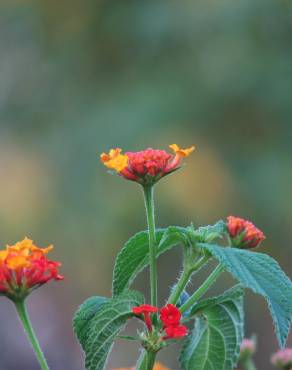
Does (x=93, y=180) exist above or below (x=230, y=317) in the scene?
above

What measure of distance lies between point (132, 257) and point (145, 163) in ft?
0.25

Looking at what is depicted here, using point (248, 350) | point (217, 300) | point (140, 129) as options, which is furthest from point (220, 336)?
point (140, 129)

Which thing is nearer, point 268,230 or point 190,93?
point 268,230

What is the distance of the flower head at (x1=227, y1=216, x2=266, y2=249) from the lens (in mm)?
827

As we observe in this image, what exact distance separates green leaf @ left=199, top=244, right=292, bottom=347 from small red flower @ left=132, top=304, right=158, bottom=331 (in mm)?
56

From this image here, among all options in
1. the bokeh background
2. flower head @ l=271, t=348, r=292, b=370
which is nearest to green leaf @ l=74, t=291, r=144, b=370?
flower head @ l=271, t=348, r=292, b=370

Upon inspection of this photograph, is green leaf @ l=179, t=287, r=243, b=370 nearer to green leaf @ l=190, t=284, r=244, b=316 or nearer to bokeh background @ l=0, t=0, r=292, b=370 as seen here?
green leaf @ l=190, t=284, r=244, b=316

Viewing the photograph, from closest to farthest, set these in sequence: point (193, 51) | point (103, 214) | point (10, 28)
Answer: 1. point (103, 214)
2. point (193, 51)
3. point (10, 28)

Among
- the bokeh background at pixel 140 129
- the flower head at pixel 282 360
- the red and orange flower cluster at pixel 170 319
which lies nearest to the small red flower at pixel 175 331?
the red and orange flower cluster at pixel 170 319

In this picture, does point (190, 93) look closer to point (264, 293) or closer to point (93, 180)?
point (93, 180)

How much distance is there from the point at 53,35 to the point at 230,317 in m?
5.53

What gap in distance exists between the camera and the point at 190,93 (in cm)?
552

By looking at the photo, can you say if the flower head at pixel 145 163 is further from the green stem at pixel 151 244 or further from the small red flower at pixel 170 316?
the small red flower at pixel 170 316

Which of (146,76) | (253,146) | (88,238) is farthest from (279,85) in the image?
(88,238)
